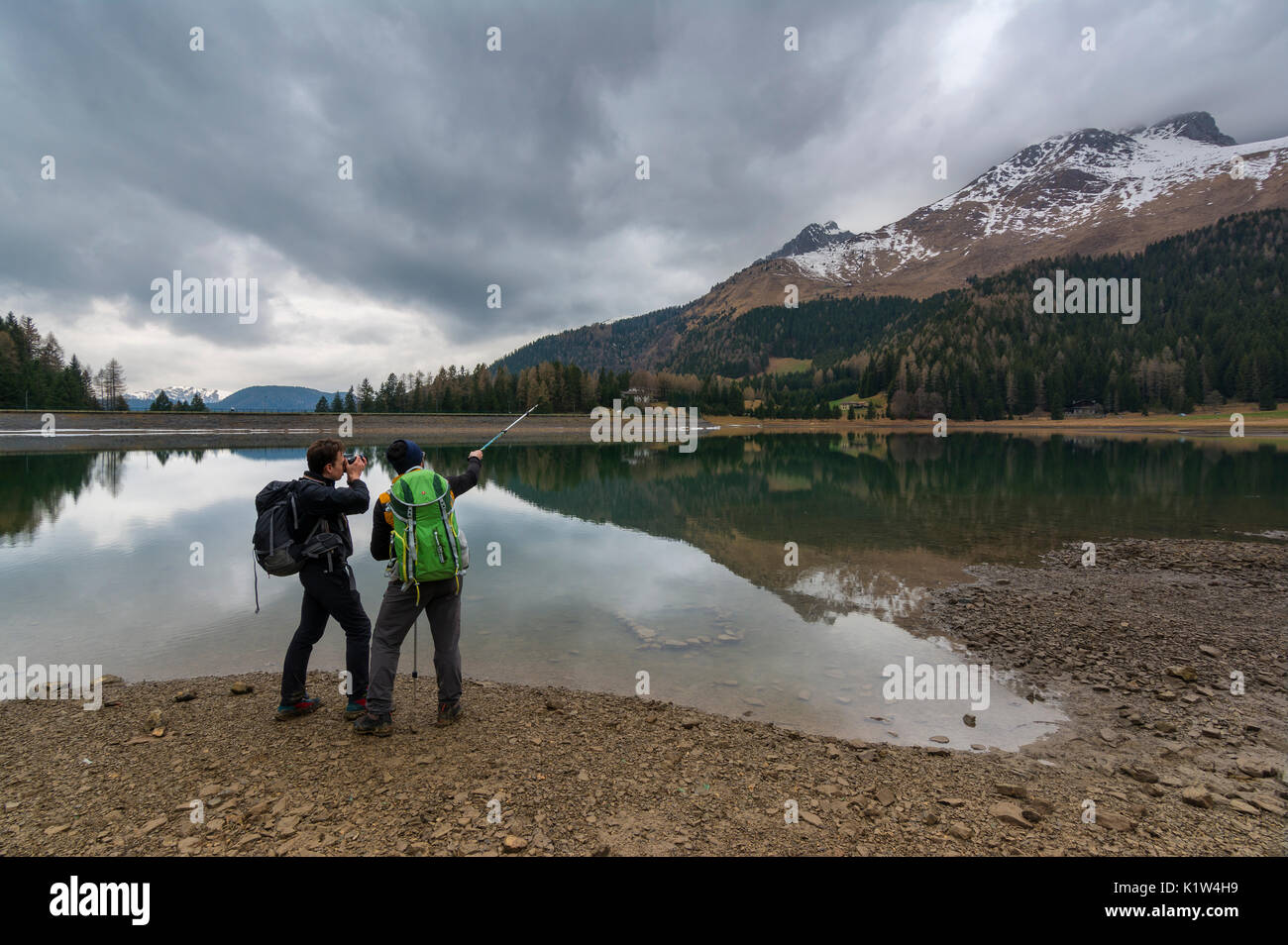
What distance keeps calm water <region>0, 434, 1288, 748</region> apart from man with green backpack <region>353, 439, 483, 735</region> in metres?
1.91

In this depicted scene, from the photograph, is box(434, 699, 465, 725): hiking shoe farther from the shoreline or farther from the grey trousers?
the shoreline

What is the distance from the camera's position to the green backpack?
5137 millimetres

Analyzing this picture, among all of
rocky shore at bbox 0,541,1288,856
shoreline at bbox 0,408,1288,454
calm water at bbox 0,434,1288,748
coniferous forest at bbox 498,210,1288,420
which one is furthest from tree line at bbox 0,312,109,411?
coniferous forest at bbox 498,210,1288,420

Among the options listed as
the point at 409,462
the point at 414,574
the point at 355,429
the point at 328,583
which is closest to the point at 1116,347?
the point at 355,429

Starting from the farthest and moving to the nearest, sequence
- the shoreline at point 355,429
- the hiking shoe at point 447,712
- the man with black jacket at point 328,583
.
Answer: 1. the shoreline at point 355,429
2. the hiking shoe at point 447,712
3. the man with black jacket at point 328,583

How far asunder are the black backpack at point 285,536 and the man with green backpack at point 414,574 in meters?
0.46

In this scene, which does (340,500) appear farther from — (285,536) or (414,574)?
(414,574)

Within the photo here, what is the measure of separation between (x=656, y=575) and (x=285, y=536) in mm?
8535

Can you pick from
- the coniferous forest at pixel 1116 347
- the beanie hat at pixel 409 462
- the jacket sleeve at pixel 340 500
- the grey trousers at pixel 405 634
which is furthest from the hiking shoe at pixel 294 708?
the coniferous forest at pixel 1116 347

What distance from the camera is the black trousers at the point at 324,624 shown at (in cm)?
543

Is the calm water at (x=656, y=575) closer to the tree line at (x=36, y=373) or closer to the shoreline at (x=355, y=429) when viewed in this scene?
the shoreline at (x=355, y=429)

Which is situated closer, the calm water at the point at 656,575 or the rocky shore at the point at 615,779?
the rocky shore at the point at 615,779
